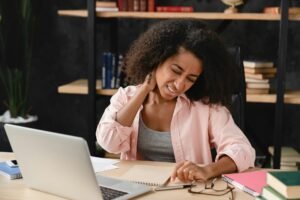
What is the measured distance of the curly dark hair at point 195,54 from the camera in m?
1.74

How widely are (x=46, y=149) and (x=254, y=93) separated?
1.75 meters

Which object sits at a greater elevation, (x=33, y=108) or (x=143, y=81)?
(x=143, y=81)

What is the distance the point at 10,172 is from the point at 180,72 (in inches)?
25.7

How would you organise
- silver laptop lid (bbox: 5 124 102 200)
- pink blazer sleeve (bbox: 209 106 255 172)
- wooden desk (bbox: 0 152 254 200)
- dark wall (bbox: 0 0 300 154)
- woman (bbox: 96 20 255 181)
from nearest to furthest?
1. silver laptop lid (bbox: 5 124 102 200)
2. wooden desk (bbox: 0 152 254 200)
3. pink blazer sleeve (bbox: 209 106 255 172)
4. woman (bbox: 96 20 255 181)
5. dark wall (bbox: 0 0 300 154)

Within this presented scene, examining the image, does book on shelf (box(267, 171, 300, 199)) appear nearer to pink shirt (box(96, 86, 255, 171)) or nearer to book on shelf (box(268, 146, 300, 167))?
pink shirt (box(96, 86, 255, 171))

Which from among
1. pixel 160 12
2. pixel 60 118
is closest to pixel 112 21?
pixel 160 12

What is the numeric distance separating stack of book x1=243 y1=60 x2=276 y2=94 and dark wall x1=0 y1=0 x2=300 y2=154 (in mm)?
345

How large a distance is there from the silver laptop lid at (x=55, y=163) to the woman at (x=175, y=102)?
1.44 ft

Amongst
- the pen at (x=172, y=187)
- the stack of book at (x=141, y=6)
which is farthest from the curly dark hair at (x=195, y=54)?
the stack of book at (x=141, y=6)

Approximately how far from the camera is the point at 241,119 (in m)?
2.00

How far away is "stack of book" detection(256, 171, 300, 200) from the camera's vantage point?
42.7 inches

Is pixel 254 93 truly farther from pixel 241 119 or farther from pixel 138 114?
pixel 138 114

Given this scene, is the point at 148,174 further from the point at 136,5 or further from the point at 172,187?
the point at 136,5

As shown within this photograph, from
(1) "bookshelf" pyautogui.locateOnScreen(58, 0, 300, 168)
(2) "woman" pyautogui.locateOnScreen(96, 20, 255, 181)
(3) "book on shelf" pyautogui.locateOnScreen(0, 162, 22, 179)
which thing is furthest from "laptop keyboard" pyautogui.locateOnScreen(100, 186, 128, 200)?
(1) "bookshelf" pyautogui.locateOnScreen(58, 0, 300, 168)
